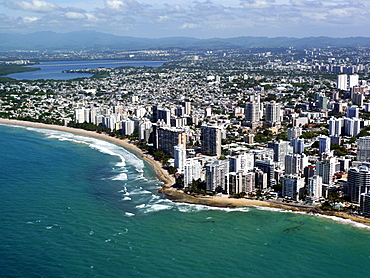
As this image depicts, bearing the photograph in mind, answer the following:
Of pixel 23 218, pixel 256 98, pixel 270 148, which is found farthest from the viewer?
pixel 256 98

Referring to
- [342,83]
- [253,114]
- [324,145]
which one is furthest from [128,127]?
[342,83]

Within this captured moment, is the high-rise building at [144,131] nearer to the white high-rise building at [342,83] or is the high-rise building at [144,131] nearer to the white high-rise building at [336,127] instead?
the white high-rise building at [336,127]

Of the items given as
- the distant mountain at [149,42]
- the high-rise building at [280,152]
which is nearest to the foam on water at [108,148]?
the high-rise building at [280,152]

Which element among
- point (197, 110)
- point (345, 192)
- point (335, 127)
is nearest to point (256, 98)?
point (197, 110)

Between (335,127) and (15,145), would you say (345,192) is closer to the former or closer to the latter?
(335,127)

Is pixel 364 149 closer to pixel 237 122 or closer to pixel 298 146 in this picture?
pixel 298 146
